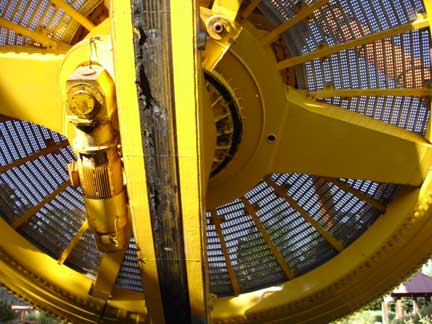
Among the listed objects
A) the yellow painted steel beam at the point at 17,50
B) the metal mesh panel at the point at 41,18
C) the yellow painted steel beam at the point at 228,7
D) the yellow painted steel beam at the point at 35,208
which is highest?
the metal mesh panel at the point at 41,18

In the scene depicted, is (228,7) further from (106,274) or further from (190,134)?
(106,274)

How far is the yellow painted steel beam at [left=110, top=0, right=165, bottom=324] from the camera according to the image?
3.04 metres

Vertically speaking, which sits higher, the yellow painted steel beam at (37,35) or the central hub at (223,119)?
the yellow painted steel beam at (37,35)

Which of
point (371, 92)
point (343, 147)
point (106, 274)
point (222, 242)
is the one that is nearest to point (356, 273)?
point (343, 147)

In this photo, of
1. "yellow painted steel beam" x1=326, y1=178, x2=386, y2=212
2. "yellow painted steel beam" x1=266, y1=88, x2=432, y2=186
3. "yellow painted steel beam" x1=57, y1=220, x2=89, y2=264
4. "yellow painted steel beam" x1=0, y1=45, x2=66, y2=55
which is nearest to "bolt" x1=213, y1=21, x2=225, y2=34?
"yellow painted steel beam" x1=266, y1=88, x2=432, y2=186

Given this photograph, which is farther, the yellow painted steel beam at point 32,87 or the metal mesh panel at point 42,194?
the metal mesh panel at point 42,194

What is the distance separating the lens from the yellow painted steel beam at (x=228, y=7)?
11.9 feet

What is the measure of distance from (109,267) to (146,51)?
202 cm

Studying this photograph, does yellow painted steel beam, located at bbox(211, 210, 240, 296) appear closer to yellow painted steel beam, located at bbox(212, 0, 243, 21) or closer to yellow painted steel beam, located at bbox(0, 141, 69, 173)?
yellow painted steel beam, located at bbox(0, 141, 69, 173)

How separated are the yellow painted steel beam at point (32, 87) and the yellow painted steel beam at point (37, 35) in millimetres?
547

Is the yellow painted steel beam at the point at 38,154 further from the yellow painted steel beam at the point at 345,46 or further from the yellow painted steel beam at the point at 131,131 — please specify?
the yellow painted steel beam at the point at 345,46

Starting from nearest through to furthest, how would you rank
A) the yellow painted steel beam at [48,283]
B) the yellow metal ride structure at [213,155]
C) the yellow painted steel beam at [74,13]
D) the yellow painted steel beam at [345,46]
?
the yellow metal ride structure at [213,155]
the yellow painted steel beam at [345,46]
the yellow painted steel beam at [74,13]
the yellow painted steel beam at [48,283]

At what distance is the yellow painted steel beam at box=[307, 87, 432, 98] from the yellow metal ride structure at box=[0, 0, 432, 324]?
2cm

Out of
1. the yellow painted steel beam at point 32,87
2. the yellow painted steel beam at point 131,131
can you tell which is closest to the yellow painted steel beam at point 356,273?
the yellow painted steel beam at point 131,131
